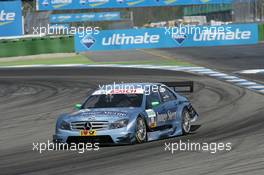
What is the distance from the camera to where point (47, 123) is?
56.7 feet

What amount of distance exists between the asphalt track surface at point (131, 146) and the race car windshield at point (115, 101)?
972mm

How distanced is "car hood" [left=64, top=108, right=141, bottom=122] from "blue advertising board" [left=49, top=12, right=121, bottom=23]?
3689 centimetres

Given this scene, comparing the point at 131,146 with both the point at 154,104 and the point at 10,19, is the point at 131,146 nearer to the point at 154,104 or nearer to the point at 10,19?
the point at 154,104

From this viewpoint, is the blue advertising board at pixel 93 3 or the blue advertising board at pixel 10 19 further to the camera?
the blue advertising board at pixel 10 19

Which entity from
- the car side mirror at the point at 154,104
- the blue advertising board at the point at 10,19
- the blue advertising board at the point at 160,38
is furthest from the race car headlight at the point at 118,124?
the blue advertising board at the point at 10,19

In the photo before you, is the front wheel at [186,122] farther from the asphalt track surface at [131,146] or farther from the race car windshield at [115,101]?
the race car windshield at [115,101]

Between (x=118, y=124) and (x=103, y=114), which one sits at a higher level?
(x=103, y=114)

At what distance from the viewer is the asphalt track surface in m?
10.3

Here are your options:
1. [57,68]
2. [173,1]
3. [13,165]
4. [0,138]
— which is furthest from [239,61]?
[13,165]

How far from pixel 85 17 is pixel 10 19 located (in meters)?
5.86

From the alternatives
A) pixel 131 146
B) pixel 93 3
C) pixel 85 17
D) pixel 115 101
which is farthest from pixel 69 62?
pixel 131 146

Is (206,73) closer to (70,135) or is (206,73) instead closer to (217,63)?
(217,63)

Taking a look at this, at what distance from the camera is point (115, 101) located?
13695 mm

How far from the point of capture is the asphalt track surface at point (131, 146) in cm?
1030
